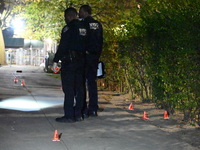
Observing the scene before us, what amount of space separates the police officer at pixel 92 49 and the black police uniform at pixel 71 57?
511mm

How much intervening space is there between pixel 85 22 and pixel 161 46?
173 cm

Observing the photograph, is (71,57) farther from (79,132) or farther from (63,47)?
(79,132)

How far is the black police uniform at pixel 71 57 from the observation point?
9109 mm

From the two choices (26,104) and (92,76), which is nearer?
(92,76)

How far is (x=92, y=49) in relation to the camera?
984 cm

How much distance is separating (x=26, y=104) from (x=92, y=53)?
2950 millimetres

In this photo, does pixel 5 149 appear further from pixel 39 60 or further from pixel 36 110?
pixel 39 60

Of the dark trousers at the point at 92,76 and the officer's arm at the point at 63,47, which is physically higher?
the officer's arm at the point at 63,47

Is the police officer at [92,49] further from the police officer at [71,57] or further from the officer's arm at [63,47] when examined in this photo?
the officer's arm at [63,47]

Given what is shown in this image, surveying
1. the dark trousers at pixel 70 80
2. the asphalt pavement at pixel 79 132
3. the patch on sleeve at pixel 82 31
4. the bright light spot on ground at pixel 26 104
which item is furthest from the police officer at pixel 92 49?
the bright light spot on ground at pixel 26 104

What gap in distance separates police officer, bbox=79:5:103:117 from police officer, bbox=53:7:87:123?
51 centimetres

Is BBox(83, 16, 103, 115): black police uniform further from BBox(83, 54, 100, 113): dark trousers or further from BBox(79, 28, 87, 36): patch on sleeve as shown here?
BBox(79, 28, 87, 36): patch on sleeve

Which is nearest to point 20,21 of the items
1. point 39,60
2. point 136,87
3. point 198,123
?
point 39,60

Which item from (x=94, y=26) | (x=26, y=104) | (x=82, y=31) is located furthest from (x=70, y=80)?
(x=26, y=104)
